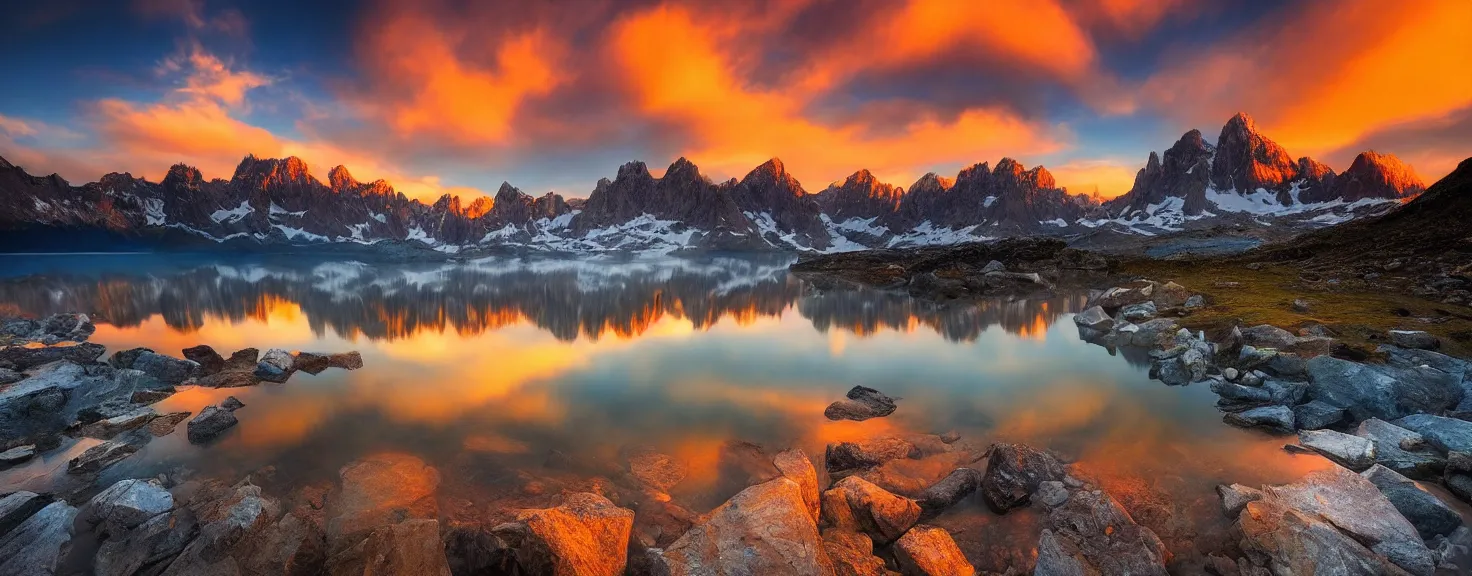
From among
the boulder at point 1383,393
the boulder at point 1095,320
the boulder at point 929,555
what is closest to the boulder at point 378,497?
the boulder at point 929,555

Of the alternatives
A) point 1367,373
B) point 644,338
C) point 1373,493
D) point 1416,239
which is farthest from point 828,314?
point 1416,239

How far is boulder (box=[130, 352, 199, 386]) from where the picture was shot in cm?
2008

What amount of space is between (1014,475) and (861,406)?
250 inches

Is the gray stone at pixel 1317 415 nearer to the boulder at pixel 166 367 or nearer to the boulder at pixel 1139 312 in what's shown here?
the boulder at pixel 1139 312

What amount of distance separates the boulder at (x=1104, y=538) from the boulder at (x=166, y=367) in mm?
28165

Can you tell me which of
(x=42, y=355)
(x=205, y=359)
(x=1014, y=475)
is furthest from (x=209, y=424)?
(x=1014, y=475)

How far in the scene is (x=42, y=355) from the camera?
22.3 m

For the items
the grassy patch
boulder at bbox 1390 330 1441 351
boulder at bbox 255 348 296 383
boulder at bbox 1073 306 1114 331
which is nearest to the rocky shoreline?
boulder at bbox 255 348 296 383

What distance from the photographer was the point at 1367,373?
588 inches

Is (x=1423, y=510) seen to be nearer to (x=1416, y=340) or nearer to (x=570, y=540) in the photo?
(x=570, y=540)

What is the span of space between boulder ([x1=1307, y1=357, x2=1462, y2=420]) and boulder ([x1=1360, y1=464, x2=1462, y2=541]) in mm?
6542

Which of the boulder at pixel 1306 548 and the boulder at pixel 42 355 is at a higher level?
the boulder at pixel 1306 548

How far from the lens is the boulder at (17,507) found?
1008 cm

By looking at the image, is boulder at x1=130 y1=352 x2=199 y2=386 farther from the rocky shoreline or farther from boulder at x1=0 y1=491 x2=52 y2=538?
boulder at x1=0 y1=491 x2=52 y2=538
